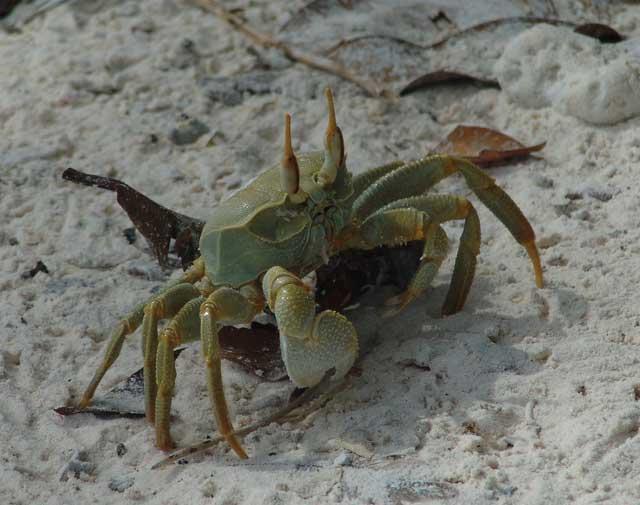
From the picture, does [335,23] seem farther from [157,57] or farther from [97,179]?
[97,179]

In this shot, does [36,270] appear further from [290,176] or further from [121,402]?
[290,176]

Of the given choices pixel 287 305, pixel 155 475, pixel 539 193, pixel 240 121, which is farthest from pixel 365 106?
pixel 155 475

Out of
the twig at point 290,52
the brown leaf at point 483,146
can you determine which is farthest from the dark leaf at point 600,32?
the twig at point 290,52

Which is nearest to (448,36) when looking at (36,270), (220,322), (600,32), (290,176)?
(600,32)

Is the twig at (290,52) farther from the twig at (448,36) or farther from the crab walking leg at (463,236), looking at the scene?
the crab walking leg at (463,236)

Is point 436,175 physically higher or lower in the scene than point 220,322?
higher

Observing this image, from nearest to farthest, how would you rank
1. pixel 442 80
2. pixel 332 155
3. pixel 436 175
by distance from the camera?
pixel 332 155
pixel 436 175
pixel 442 80

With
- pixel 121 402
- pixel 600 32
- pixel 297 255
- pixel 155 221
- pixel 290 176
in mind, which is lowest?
pixel 121 402
